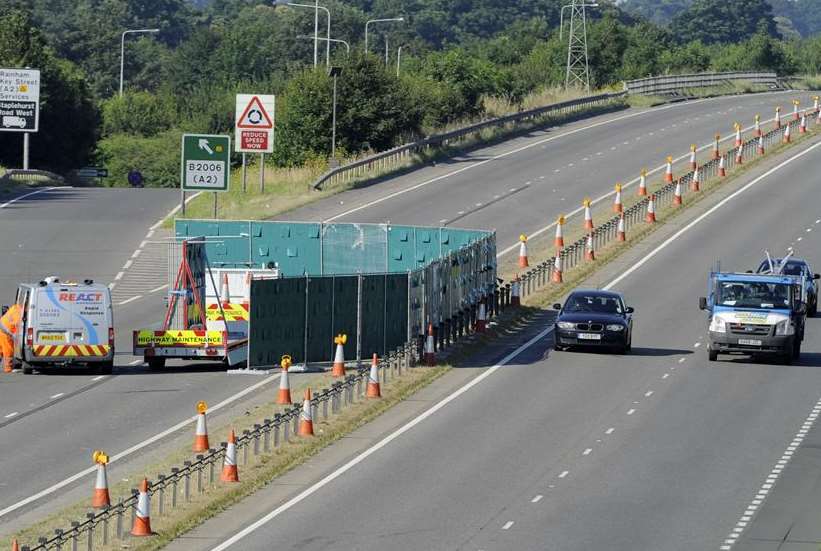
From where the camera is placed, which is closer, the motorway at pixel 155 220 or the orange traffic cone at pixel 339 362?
the motorway at pixel 155 220

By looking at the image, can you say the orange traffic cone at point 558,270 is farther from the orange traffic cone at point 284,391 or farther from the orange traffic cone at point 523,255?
the orange traffic cone at point 284,391

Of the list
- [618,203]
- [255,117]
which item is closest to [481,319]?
[618,203]

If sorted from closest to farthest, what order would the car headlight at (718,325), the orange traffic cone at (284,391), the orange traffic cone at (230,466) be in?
the orange traffic cone at (230,466)
the orange traffic cone at (284,391)
the car headlight at (718,325)

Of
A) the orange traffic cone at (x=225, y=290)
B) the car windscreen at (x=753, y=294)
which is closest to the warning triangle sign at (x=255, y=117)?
the orange traffic cone at (x=225, y=290)

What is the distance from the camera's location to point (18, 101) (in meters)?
76.0

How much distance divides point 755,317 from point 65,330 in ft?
44.6

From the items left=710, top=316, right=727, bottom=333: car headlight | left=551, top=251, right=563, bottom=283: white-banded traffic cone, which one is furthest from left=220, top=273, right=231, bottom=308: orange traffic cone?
left=710, top=316, right=727, bottom=333: car headlight

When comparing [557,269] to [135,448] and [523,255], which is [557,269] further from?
[135,448]

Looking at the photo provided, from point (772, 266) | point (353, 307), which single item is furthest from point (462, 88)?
point (353, 307)

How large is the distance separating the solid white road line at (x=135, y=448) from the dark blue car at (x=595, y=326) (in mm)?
6348

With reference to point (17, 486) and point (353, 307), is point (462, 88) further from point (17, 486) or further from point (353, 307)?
point (17, 486)

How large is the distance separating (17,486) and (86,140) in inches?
3252

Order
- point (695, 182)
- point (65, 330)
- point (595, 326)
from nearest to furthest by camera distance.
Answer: point (65, 330), point (595, 326), point (695, 182)

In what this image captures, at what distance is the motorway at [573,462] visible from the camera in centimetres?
1923
